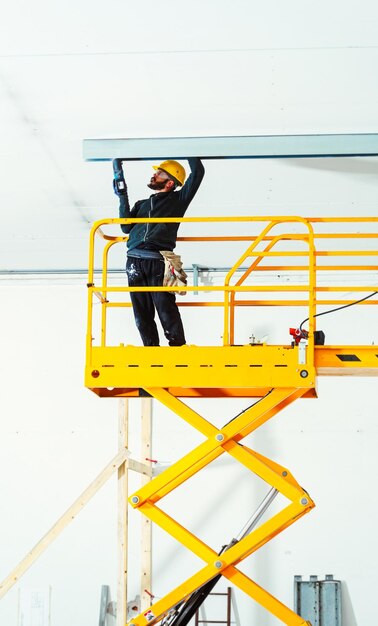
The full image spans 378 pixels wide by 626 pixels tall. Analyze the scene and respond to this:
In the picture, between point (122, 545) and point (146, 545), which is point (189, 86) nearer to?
point (122, 545)

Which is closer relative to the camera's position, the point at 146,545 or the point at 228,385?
the point at 228,385

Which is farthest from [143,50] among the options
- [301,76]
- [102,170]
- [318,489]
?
[318,489]

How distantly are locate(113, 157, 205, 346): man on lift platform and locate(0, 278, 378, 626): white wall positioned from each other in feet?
13.0

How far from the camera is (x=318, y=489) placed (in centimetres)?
1055

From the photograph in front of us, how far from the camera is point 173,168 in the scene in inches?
281

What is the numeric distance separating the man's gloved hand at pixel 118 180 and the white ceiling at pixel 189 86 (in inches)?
8.5

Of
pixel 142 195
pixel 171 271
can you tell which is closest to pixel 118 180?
pixel 171 271

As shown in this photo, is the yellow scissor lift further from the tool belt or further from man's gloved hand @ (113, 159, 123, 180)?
man's gloved hand @ (113, 159, 123, 180)

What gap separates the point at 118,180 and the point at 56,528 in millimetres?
4127

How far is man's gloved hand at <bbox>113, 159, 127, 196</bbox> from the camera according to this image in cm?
698

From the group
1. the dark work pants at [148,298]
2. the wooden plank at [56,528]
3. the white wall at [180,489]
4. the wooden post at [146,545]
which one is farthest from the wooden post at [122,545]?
the dark work pants at [148,298]

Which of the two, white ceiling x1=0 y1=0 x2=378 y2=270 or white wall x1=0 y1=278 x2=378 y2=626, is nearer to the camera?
white ceiling x1=0 y1=0 x2=378 y2=270

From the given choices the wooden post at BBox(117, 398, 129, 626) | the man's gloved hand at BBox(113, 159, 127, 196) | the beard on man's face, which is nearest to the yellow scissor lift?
the man's gloved hand at BBox(113, 159, 127, 196)

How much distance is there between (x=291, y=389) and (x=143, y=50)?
233cm
